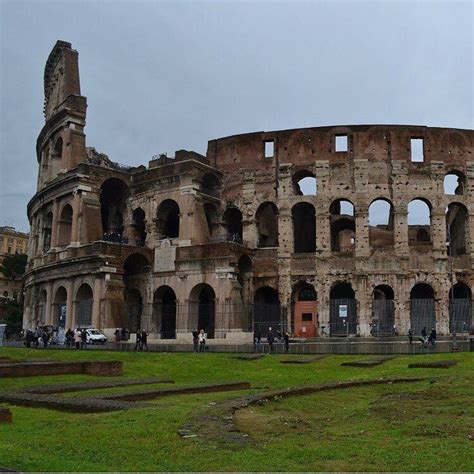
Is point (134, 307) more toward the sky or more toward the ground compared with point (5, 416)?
more toward the sky

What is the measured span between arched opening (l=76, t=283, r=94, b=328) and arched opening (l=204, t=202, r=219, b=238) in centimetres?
878

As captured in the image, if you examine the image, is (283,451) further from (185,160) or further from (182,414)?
(185,160)

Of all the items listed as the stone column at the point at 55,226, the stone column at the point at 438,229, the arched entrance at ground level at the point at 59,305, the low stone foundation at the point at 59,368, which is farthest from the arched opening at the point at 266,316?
the low stone foundation at the point at 59,368

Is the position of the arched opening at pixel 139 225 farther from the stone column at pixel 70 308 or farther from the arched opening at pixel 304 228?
the arched opening at pixel 304 228

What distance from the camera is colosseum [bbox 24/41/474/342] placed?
37812 millimetres

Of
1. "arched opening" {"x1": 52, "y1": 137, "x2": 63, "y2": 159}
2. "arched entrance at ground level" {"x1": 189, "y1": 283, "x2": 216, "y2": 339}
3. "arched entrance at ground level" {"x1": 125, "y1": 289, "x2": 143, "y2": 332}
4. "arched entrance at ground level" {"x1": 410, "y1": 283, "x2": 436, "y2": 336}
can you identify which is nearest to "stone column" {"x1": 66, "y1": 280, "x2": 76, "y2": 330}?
"arched entrance at ground level" {"x1": 125, "y1": 289, "x2": 143, "y2": 332}

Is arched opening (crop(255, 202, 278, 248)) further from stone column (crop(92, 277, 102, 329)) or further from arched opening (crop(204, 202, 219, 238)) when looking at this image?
stone column (crop(92, 277, 102, 329))

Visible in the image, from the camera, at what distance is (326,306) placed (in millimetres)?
38344

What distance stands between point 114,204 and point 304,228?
1393cm

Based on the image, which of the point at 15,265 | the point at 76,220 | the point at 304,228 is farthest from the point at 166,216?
the point at 15,265

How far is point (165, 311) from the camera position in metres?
41.5

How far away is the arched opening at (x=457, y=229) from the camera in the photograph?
39219 millimetres

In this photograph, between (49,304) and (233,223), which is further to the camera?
(233,223)

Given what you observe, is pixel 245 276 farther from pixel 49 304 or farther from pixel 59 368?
pixel 59 368
